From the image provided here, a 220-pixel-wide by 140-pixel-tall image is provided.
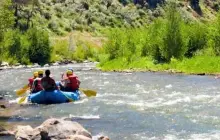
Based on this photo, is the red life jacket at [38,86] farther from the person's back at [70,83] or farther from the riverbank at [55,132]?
the riverbank at [55,132]

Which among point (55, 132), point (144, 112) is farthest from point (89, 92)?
point (55, 132)

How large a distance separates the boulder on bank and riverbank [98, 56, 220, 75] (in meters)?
32.1

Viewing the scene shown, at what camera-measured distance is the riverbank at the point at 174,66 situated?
49.2 m

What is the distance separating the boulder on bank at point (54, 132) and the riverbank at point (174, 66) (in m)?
32.1

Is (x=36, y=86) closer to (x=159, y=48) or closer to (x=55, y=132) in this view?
(x=55, y=132)

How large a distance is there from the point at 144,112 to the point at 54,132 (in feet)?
27.1

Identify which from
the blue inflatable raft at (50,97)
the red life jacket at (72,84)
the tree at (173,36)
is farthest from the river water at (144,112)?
the tree at (173,36)

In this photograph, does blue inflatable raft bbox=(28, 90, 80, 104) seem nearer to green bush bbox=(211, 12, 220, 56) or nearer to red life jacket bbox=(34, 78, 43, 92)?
red life jacket bbox=(34, 78, 43, 92)

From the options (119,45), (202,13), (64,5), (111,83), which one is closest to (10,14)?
(111,83)

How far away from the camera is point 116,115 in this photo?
77.0 feet

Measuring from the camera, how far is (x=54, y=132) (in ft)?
54.8

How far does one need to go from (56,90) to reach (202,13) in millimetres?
146265

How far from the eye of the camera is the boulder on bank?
53.9 ft

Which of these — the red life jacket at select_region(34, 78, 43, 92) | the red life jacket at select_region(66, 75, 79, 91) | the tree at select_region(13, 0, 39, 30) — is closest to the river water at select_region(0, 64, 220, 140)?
the red life jacket at select_region(66, 75, 79, 91)
